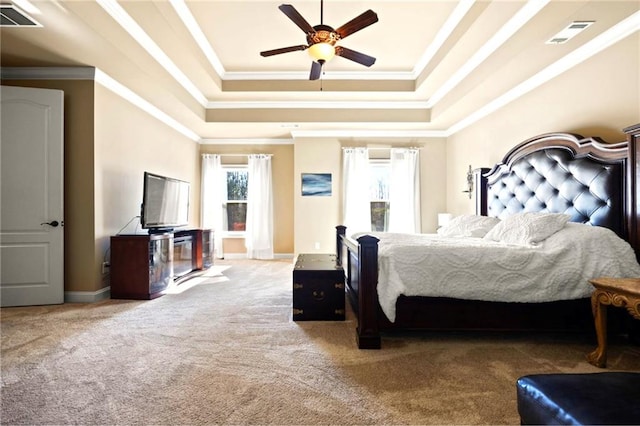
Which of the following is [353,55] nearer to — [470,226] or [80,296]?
[470,226]

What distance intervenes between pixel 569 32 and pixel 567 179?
131 centimetres

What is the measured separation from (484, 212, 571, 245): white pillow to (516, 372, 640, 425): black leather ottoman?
1884mm

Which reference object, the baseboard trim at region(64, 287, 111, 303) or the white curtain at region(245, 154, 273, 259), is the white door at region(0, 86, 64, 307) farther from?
the white curtain at region(245, 154, 273, 259)

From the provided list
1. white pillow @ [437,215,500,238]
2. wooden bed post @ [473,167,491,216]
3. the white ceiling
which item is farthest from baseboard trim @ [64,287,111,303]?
wooden bed post @ [473,167,491,216]

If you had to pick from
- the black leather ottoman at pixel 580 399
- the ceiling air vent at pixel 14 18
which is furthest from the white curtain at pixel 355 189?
the black leather ottoman at pixel 580 399

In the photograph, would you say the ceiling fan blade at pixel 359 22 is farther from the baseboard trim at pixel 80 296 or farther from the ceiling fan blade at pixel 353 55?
the baseboard trim at pixel 80 296

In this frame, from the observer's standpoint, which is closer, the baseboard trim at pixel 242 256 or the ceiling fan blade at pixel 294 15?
the ceiling fan blade at pixel 294 15

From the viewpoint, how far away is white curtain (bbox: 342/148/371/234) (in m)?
6.47

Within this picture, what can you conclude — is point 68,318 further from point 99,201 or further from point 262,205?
point 262,205

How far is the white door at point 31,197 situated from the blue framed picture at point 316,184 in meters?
3.88

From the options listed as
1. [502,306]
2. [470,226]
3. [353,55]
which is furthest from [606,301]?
[353,55]

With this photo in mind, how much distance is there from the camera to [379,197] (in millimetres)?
6754

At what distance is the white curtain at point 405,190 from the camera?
6457mm

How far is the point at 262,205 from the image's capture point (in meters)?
6.99
